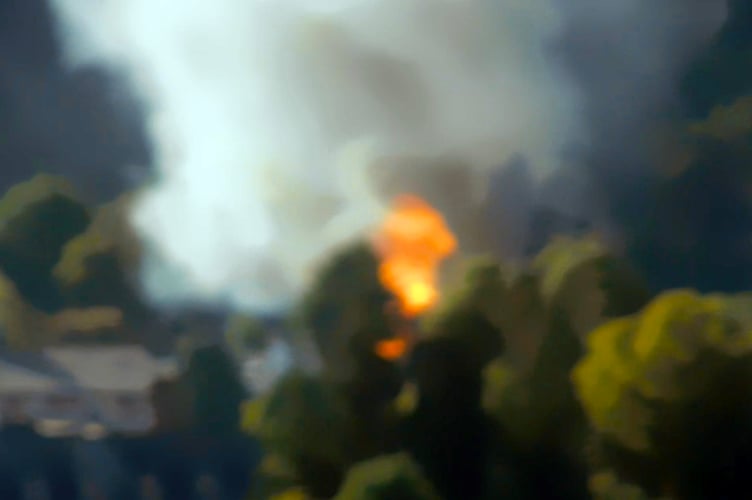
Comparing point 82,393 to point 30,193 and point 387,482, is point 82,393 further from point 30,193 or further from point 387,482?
point 30,193

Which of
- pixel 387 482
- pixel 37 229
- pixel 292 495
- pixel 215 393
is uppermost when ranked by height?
pixel 37 229

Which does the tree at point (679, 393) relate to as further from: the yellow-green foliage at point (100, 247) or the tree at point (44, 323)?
the yellow-green foliage at point (100, 247)

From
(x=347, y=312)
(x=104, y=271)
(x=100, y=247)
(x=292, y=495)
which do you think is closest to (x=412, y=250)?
(x=347, y=312)

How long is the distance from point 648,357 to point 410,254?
158 centimetres

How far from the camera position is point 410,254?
4.01 metres

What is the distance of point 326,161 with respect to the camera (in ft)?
17.9

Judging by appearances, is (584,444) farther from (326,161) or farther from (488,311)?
(326,161)

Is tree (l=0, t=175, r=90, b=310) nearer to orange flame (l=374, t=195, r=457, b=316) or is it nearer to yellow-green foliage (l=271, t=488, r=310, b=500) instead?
orange flame (l=374, t=195, r=457, b=316)

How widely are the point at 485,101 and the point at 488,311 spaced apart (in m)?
2.35

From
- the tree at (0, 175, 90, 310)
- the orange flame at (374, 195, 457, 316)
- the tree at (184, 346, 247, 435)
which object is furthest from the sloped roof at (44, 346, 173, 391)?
the orange flame at (374, 195, 457, 316)

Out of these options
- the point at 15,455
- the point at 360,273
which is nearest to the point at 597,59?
the point at 360,273

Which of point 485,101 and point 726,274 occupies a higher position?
point 485,101

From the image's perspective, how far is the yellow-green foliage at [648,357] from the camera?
8.36 feet

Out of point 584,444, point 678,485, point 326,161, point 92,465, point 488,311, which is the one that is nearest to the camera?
point 678,485
